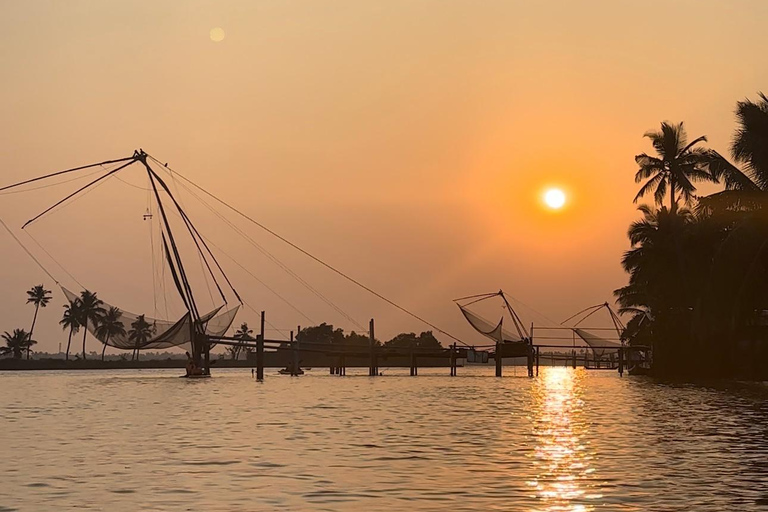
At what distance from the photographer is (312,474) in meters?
17.8

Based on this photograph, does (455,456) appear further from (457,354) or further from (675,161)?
(457,354)

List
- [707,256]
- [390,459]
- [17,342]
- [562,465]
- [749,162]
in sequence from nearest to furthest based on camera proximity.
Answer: [562,465], [390,459], [749,162], [707,256], [17,342]

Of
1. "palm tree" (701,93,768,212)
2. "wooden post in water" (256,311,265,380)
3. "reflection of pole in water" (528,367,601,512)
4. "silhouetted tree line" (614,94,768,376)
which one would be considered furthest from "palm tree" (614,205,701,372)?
"reflection of pole in water" (528,367,601,512)

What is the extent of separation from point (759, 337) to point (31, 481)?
54.5 m

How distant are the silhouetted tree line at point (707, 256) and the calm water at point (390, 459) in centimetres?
1604

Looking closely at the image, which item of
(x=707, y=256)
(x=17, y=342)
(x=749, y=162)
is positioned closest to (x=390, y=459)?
(x=749, y=162)

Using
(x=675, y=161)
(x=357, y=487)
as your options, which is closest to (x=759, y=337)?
(x=675, y=161)

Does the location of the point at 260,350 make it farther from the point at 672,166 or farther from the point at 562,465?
the point at 562,465

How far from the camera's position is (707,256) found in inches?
2643

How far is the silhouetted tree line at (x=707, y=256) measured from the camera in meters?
50.3

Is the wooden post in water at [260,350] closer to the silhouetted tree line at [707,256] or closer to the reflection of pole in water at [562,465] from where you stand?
the silhouetted tree line at [707,256]

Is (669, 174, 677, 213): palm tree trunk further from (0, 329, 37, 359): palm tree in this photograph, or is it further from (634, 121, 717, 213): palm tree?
(0, 329, 37, 359): palm tree

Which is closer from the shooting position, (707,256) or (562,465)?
(562,465)

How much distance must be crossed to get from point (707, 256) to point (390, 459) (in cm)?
5161
